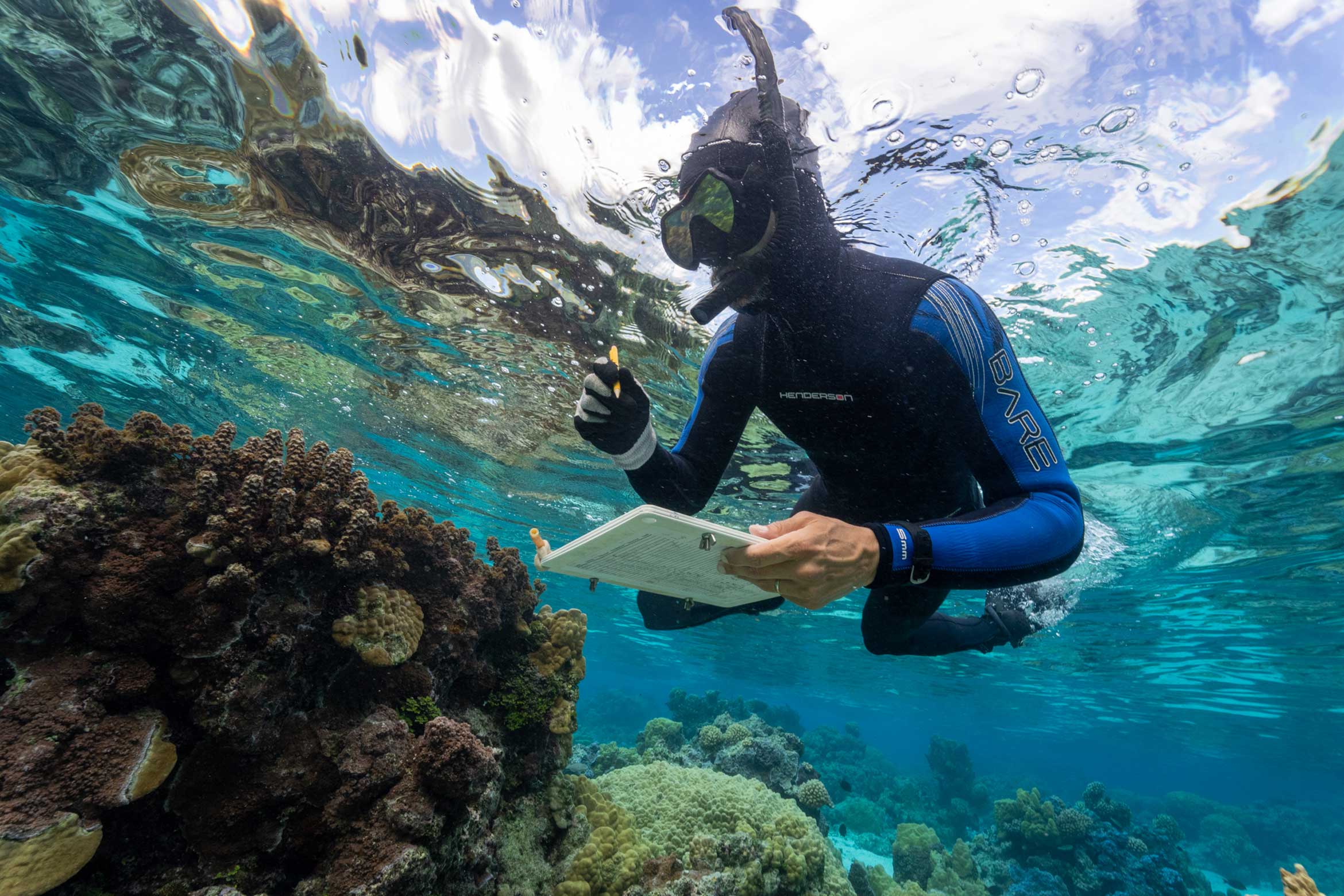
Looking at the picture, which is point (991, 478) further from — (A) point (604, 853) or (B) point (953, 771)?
(B) point (953, 771)

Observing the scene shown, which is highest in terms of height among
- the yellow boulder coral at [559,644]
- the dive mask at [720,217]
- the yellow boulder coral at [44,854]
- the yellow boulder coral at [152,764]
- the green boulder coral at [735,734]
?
the dive mask at [720,217]

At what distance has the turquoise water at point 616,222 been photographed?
16.4ft

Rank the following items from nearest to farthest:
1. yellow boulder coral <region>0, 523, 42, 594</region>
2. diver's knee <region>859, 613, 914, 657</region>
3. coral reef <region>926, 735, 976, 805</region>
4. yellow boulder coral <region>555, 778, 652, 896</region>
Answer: yellow boulder coral <region>0, 523, 42, 594</region>, yellow boulder coral <region>555, 778, 652, 896</region>, diver's knee <region>859, 613, 914, 657</region>, coral reef <region>926, 735, 976, 805</region>

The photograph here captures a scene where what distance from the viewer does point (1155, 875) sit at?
519 inches

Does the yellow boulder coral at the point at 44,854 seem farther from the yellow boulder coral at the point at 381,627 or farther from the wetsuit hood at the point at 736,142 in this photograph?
the wetsuit hood at the point at 736,142

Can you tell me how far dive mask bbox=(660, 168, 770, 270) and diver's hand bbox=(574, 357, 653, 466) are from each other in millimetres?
1043

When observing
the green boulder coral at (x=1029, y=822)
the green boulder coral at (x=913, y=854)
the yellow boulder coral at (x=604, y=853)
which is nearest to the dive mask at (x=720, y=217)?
the yellow boulder coral at (x=604, y=853)

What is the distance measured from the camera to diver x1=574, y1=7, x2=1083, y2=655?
2473mm

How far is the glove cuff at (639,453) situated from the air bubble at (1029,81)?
469 cm

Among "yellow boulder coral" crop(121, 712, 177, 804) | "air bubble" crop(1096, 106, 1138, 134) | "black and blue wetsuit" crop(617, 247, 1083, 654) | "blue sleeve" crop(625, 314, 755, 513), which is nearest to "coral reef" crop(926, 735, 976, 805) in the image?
"black and blue wetsuit" crop(617, 247, 1083, 654)

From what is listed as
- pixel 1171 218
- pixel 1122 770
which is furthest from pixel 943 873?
pixel 1122 770

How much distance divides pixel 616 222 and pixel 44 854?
6.75 metres

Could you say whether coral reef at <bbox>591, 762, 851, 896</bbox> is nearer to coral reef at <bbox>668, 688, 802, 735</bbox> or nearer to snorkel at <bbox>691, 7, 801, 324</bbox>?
snorkel at <bbox>691, 7, 801, 324</bbox>

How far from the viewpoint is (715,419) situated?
4.46m
